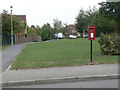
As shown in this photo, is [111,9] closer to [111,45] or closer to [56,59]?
[111,45]

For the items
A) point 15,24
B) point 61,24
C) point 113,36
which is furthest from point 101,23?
point 61,24

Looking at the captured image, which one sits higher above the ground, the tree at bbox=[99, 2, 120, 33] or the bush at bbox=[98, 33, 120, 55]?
the tree at bbox=[99, 2, 120, 33]

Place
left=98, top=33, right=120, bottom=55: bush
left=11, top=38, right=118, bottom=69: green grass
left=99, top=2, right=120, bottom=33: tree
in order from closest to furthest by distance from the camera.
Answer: left=11, top=38, right=118, bottom=69: green grass
left=98, top=33, right=120, bottom=55: bush
left=99, top=2, right=120, bottom=33: tree

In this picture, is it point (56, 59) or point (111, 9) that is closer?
point (56, 59)

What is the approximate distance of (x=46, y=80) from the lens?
7102 mm

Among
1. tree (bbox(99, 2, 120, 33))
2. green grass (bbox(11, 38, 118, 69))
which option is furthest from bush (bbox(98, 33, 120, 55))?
tree (bbox(99, 2, 120, 33))

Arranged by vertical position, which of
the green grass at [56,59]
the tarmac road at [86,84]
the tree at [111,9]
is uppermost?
the tree at [111,9]

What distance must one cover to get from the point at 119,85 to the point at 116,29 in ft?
114

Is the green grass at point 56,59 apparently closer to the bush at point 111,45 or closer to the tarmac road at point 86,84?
the bush at point 111,45

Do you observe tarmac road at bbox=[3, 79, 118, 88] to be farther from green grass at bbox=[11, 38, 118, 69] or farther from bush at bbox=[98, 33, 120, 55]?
bush at bbox=[98, 33, 120, 55]

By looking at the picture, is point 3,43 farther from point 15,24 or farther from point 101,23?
point 101,23

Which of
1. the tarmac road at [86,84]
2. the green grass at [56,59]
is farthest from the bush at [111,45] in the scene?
the tarmac road at [86,84]

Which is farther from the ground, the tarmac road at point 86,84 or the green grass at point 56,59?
the green grass at point 56,59

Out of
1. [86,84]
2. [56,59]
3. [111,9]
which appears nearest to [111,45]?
[56,59]
